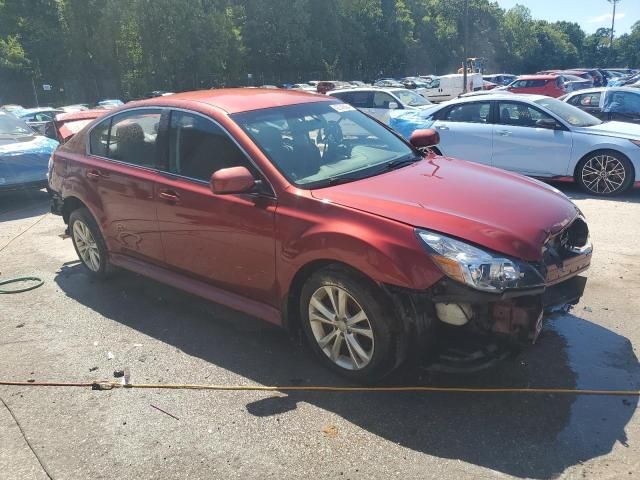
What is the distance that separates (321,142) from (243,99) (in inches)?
28.5

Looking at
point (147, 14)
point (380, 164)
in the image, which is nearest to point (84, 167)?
point (380, 164)

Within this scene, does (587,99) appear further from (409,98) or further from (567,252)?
(567,252)

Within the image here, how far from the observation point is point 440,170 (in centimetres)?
412

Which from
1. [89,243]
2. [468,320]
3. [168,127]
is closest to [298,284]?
[468,320]

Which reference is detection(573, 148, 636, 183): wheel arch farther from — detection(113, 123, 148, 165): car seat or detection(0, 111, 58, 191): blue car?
detection(0, 111, 58, 191): blue car

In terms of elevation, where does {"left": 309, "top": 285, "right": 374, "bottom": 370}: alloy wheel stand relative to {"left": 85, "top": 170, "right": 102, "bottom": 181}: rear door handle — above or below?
below

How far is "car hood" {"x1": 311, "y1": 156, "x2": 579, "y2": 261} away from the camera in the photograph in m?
3.16

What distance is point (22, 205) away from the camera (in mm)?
9695

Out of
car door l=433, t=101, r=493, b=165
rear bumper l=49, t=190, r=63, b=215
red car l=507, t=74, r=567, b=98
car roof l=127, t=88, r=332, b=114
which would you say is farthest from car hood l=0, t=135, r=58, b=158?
red car l=507, t=74, r=567, b=98

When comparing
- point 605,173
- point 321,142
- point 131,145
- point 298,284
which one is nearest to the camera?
point 298,284

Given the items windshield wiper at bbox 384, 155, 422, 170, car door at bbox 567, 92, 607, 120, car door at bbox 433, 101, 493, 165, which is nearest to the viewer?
windshield wiper at bbox 384, 155, 422, 170

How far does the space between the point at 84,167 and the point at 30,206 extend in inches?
202

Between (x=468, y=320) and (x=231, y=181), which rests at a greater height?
(x=231, y=181)

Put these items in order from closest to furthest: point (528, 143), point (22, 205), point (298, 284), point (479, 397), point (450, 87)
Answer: point (479, 397) → point (298, 284) → point (528, 143) → point (22, 205) → point (450, 87)
